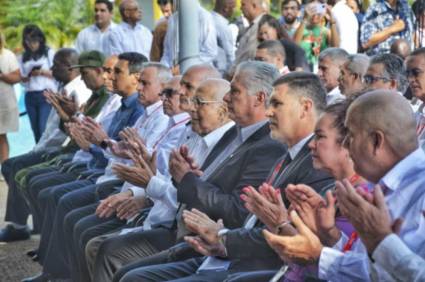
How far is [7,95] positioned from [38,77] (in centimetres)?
48

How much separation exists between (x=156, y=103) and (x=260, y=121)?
90.0 inches

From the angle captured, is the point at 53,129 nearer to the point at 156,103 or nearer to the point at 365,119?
the point at 156,103

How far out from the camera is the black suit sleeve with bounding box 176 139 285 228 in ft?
16.7

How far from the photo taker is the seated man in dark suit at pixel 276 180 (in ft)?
15.1

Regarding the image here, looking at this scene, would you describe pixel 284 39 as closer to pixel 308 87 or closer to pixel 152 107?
pixel 152 107

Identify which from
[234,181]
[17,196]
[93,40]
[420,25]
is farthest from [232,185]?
[93,40]

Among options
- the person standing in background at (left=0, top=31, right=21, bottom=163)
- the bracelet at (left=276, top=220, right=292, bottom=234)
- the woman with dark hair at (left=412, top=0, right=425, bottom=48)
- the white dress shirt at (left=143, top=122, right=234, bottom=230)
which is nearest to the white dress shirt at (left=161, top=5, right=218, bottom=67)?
the woman with dark hair at (left=412, top=0, right=425, bottom=48)

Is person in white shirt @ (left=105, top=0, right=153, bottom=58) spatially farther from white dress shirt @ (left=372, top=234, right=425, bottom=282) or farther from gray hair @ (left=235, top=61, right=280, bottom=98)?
white dress shirt @ (left=372, top=234, right=425, bottom=282)

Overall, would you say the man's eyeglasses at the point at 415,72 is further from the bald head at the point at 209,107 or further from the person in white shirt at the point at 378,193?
the person in white shirt at the point at 378,193

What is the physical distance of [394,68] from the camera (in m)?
6.68

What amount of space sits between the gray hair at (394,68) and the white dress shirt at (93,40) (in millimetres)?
6135

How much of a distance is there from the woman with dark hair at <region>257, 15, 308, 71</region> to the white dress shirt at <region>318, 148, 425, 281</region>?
526 cm

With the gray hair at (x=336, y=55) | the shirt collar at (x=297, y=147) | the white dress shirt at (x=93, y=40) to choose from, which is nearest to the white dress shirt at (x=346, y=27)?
the gray hair at (x=336, y=55)

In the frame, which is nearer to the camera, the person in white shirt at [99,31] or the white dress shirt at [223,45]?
the white dress shirt at [223,45]
